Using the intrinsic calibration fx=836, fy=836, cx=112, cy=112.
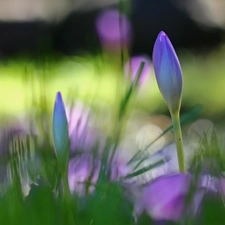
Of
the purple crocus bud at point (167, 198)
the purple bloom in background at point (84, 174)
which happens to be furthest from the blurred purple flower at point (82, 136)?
the purple crocus bud at point (167, 198)

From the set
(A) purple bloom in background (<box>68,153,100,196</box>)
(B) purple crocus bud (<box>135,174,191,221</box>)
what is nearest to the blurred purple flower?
(A) purple bloom in background (<box>68,153,100,196</box>)

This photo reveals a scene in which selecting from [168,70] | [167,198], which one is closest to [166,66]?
[168,70]

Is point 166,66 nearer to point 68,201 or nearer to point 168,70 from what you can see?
point 168,70

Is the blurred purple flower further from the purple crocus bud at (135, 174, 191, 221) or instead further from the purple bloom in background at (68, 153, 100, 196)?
the purple crocus bud at (135, 174, 191, 221)

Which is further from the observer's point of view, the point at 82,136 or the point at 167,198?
the point at 82,136

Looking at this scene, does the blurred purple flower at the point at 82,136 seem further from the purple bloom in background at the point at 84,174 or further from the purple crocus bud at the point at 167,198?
the purple crocus bud at the point at 167,198

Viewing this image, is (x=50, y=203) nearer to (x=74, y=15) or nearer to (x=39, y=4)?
(x=74, y=15)
